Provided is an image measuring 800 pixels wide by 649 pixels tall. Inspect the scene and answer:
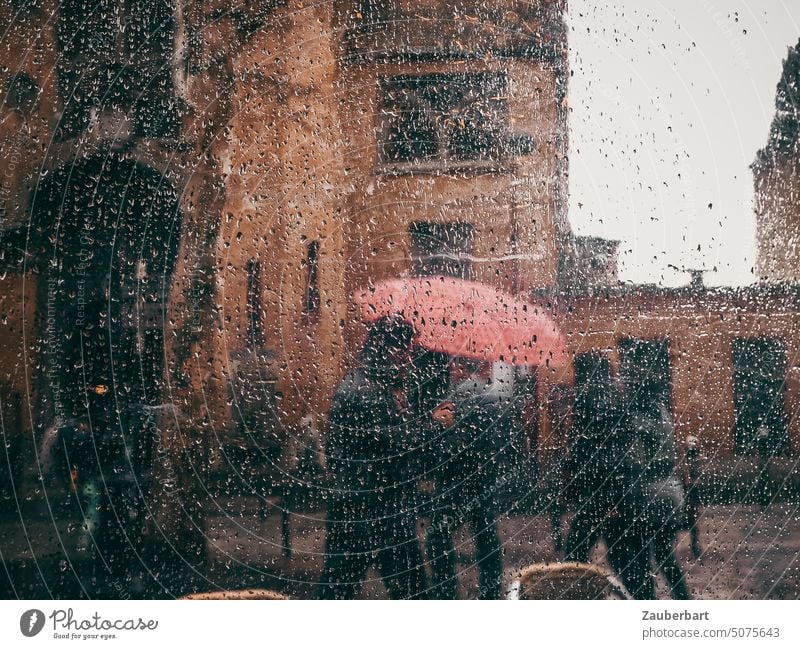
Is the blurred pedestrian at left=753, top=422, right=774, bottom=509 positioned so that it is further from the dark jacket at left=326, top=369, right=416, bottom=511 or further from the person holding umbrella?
the dark jacket at left=326, top=369, right=416, bottom=511

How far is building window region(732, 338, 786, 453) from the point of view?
0.67 metres

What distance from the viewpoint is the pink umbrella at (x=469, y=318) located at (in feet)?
2.14

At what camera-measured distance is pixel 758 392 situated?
0.67 meters

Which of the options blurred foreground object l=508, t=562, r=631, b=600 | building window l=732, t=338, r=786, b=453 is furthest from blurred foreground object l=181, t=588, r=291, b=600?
building window l=732, t=338, r=786, b=453

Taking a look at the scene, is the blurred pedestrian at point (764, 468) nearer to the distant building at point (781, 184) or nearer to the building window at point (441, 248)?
the distant building at point (781, 184)

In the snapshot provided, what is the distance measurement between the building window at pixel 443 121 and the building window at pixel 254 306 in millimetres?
171

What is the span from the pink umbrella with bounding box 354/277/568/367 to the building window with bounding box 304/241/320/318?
66 millimetres

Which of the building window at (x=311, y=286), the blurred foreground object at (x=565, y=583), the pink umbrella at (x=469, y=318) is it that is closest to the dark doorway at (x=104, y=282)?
the building window at (x=311, y=286)

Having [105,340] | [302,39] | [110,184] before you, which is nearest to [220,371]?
[105,340]

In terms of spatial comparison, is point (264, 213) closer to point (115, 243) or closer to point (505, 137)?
point (115, 243)

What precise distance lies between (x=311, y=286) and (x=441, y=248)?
0.14m

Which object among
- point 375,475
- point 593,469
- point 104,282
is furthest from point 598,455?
point 104,282

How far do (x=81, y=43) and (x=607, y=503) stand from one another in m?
0.71
